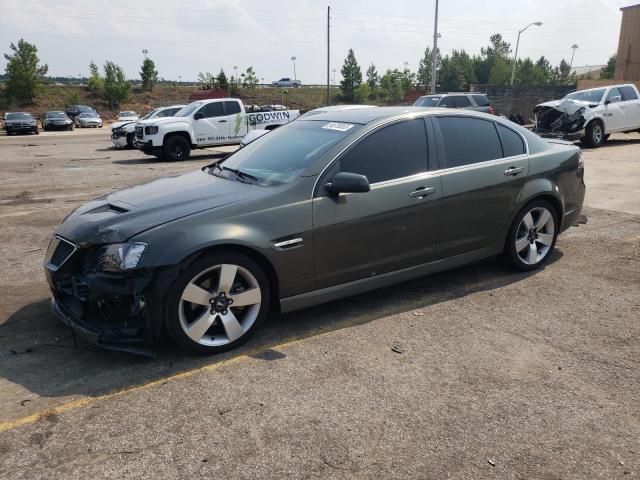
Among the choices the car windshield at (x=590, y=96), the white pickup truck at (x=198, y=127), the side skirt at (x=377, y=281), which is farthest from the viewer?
the car windshield at (x=590, y=96)

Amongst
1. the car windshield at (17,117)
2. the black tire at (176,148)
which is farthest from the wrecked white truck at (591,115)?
the car windshield at (17,117)

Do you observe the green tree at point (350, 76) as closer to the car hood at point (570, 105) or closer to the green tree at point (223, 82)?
the green tree at point (223, 82)

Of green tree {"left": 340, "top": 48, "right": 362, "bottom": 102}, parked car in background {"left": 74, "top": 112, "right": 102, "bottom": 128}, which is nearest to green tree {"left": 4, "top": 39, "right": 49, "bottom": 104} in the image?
parked car in background {"left": 74, "top": 112, "right": 102, "bottom": 128}

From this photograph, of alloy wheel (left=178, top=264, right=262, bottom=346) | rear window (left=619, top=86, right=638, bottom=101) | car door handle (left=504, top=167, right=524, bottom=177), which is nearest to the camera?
alloy wheel (left=178, top=264, right=262, bottom=346)

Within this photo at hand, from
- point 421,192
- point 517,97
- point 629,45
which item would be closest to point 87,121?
point 517,97

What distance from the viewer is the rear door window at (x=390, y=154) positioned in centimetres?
425

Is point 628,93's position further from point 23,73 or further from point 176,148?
point 23,73

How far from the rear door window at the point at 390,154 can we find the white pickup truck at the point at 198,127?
12777 millimetres

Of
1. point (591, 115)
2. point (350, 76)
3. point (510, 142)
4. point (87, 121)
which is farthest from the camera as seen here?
point (350, 76)

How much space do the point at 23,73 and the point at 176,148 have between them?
162ft

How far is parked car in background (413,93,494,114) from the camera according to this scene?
20000mm

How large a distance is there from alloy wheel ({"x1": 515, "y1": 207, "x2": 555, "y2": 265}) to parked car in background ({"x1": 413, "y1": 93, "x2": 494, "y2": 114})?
1510 centimetres

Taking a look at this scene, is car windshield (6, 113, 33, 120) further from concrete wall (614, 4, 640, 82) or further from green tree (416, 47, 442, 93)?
green tree (416, 47, 442, 93)

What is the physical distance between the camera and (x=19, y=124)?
3175cm
